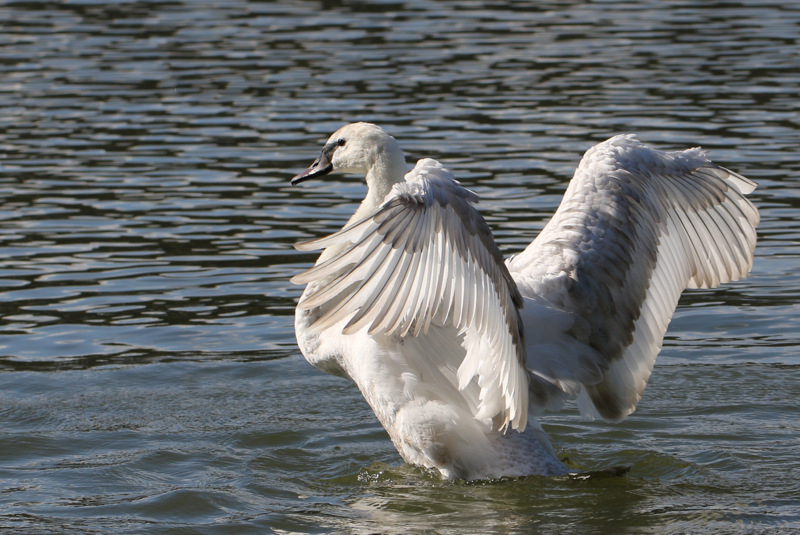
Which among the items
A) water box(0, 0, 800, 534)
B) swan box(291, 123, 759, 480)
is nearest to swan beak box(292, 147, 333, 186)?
swan box(291, 123, 759, 480)

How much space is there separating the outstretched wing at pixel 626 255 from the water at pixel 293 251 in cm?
56

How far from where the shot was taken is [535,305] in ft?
20.6

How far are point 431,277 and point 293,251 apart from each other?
Result: 5433 mm

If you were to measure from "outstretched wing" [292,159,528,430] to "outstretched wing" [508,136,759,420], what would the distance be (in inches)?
22.7

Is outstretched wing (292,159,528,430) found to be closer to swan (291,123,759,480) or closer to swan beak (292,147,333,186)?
swan (291,123,759,480)

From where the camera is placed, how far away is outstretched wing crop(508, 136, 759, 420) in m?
6.39

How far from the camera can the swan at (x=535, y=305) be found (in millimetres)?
5512

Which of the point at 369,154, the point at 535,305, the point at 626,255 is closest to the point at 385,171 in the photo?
the point at 369,154

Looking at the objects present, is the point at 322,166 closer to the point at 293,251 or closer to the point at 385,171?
the point at 385,171

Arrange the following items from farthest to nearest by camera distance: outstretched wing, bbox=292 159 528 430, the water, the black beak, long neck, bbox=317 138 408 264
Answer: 1. the black beak
2. long neck, bbox=317 138 408 264
3. the water
4. outstretched wing, bbox=292 159 528 430

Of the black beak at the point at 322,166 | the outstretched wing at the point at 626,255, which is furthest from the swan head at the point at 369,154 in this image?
the outstretched wing at the point at 626,255

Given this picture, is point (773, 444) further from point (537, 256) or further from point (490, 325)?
point (490, 325)

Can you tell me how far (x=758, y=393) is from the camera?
7.71 metres

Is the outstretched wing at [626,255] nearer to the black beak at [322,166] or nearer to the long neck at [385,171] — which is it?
the long neck at [385,171]
